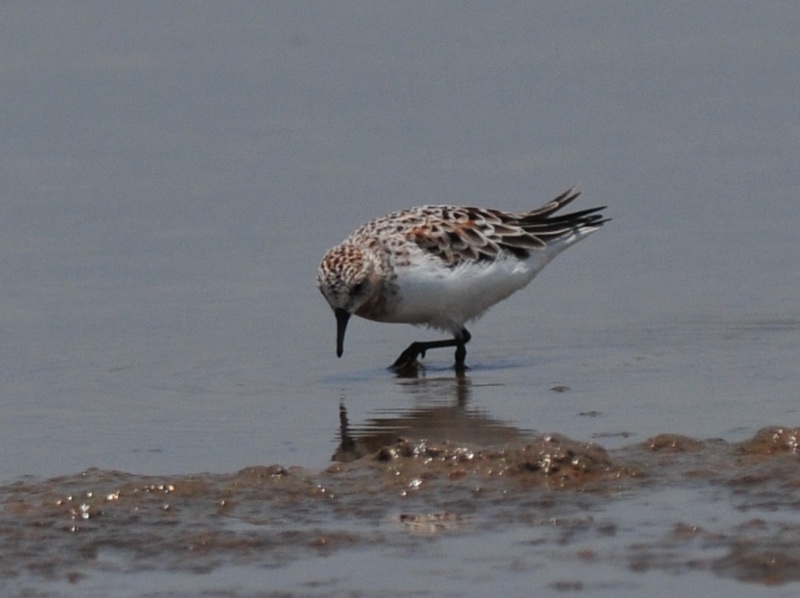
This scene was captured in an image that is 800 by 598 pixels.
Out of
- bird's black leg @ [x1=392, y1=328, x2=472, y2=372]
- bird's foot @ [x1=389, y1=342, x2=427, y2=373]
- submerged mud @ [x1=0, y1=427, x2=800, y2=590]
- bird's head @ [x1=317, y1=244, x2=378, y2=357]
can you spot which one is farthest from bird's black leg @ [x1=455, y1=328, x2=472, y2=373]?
submerged mud @ [x1=0, y1=427, x2=800, y2=590]

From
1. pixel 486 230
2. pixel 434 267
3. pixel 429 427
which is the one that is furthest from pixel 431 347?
pixel 429 427

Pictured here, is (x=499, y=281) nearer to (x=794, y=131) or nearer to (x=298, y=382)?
(x=298, y=382)

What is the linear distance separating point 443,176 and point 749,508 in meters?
6.75

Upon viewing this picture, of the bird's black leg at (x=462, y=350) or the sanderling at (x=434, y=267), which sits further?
the sanderling at (x=434, y=267)

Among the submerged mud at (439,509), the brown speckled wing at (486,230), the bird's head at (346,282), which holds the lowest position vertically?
the submerged mud at (439,509)

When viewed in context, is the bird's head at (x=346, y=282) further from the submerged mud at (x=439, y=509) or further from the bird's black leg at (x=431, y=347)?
the submerged mud at (x=439, y=509)

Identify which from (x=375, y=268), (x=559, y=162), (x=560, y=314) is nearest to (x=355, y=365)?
(x=375, y=268)

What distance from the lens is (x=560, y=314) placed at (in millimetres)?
10445

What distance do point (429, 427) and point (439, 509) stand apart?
77.3 inches

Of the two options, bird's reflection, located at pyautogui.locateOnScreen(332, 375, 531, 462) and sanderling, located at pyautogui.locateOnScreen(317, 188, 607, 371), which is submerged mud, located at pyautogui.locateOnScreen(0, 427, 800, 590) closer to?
bird's reflection, located at pyautogui.locateOnScreen(332, 375, 531, 462)

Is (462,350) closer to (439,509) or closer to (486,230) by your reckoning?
(486,230)

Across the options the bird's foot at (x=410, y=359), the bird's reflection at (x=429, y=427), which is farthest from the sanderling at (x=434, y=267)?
the bird's reflection at (x=429, y=427)

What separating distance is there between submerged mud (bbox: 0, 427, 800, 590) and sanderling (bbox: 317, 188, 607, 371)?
9.87 feet

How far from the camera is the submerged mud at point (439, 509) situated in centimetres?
566
